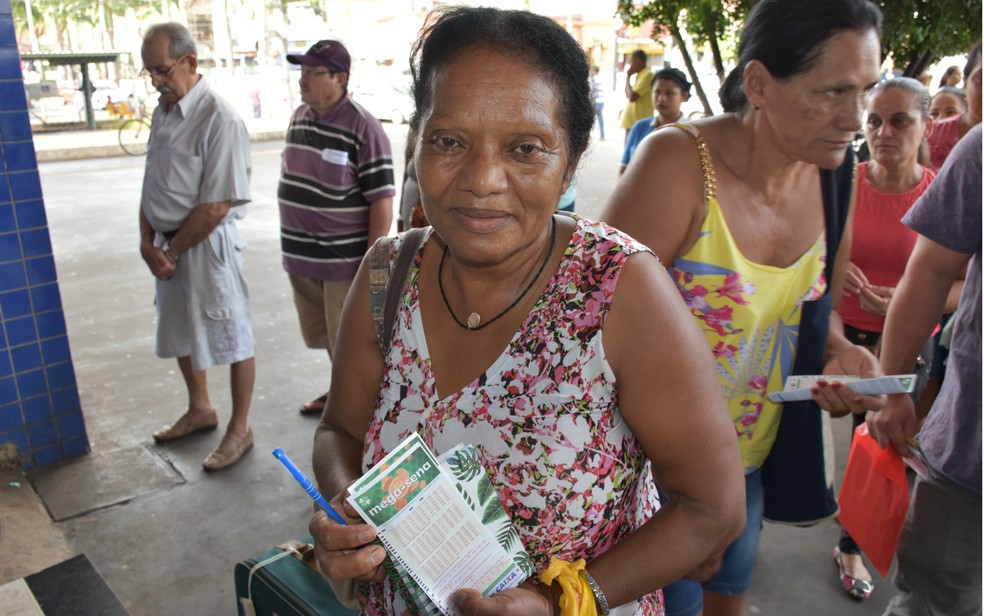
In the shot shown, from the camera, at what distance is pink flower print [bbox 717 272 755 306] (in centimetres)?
177

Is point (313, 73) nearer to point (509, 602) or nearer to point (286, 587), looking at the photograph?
point (286, 587)

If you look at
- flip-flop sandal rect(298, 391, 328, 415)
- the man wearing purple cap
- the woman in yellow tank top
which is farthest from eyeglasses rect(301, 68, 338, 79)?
the woman in yellow tank top

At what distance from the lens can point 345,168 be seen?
12.6 feet

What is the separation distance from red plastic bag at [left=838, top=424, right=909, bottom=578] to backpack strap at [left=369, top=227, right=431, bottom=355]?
1.52 metres

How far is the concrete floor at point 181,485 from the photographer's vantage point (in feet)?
9.86

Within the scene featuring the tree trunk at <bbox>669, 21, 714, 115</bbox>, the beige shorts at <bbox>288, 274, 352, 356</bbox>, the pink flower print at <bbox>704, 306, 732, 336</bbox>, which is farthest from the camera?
the tree trunk at <bbox>669, 21, 714, 115</bbox>

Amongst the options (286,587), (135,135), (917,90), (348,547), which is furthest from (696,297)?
(135,135)

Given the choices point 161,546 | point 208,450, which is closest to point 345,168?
point 208,450

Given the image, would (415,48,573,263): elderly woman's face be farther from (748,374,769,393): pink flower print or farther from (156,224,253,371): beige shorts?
(156,224,253,371): beige shorts

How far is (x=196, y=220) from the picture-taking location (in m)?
3.62

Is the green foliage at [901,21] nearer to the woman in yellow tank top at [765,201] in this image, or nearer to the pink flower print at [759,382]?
the woman in yellow tank top at [765,201]

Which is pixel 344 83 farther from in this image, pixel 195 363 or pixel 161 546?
pixel 161 546

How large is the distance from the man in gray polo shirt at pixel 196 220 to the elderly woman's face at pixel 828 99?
264 cm

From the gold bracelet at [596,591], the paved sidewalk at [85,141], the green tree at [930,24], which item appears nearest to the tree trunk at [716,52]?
the green tree at [930,24]
